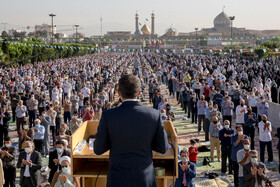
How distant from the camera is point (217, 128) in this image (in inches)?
430

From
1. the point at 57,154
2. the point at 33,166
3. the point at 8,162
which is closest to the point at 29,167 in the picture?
the point at 33,166

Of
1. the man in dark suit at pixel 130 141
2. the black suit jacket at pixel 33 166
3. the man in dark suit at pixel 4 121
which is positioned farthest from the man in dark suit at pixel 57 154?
the man in dark suit at pixel 4 121

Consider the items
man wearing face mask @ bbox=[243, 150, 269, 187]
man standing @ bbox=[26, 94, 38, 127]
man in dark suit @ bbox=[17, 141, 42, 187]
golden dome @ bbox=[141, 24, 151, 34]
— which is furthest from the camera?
golden dome @ bbox=[141, 24, 151, 34]

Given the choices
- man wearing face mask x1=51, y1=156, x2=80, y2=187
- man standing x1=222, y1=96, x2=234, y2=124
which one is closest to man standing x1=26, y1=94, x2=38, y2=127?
man standing x1=222, y1=96, x2=234, y2=124

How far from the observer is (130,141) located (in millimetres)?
2959

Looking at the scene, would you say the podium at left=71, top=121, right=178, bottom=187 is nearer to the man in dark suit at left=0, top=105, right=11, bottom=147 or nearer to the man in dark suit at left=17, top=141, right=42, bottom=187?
the man in dark suit at left=17, top=141, right=42, bottom=187

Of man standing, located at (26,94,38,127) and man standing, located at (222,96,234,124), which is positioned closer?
Answer: man standing, located at (222,96,234,124)

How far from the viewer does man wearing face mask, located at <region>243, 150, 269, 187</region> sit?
6.73 meters

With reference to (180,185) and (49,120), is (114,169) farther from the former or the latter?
(49,120)

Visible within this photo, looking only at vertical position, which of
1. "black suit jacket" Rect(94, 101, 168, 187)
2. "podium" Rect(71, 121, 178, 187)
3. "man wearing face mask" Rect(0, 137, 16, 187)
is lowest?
"man wearing face mask" Rect(0, 137, 16, 187)

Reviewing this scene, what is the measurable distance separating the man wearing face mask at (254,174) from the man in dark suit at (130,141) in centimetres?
424

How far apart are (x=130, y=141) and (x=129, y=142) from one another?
0.4 inches

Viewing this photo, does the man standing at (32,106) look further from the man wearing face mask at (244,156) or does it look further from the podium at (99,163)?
the podium at (99,163)

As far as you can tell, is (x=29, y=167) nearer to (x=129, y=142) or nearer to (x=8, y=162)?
(x=8, y=162)
